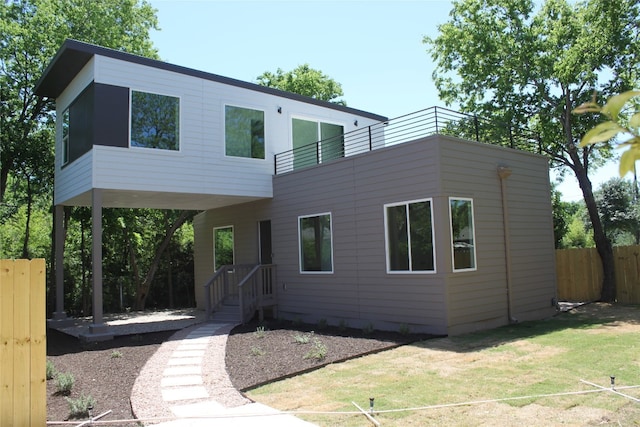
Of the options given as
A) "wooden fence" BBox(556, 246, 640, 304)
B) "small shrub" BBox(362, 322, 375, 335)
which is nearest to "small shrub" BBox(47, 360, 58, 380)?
"small shrub" BBox(362, 322, 375, 335)

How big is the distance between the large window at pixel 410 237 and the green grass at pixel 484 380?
1569 mm

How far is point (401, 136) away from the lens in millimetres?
10242

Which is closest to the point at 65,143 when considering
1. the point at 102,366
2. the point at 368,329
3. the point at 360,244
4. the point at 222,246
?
the point at 222,246

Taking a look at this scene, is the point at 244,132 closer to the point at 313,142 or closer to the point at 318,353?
the point at 313,142

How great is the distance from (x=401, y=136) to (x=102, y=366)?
269 inches

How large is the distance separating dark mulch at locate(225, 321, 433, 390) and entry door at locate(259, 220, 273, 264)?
325cm

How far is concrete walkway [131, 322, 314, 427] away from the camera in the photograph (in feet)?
15.9

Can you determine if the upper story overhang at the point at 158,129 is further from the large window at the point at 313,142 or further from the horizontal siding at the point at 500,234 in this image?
the horizontal siding at the point at 500,234

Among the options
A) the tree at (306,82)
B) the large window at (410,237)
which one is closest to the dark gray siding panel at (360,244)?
the large window at (410,237)

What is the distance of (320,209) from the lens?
11.5 m

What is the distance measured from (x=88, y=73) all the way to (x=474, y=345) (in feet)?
30.9

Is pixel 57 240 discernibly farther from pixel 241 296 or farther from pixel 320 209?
pixel 320 209

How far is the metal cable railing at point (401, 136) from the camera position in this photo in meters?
9.98

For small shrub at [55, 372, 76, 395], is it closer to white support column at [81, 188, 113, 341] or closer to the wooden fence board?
the wooden fence board
